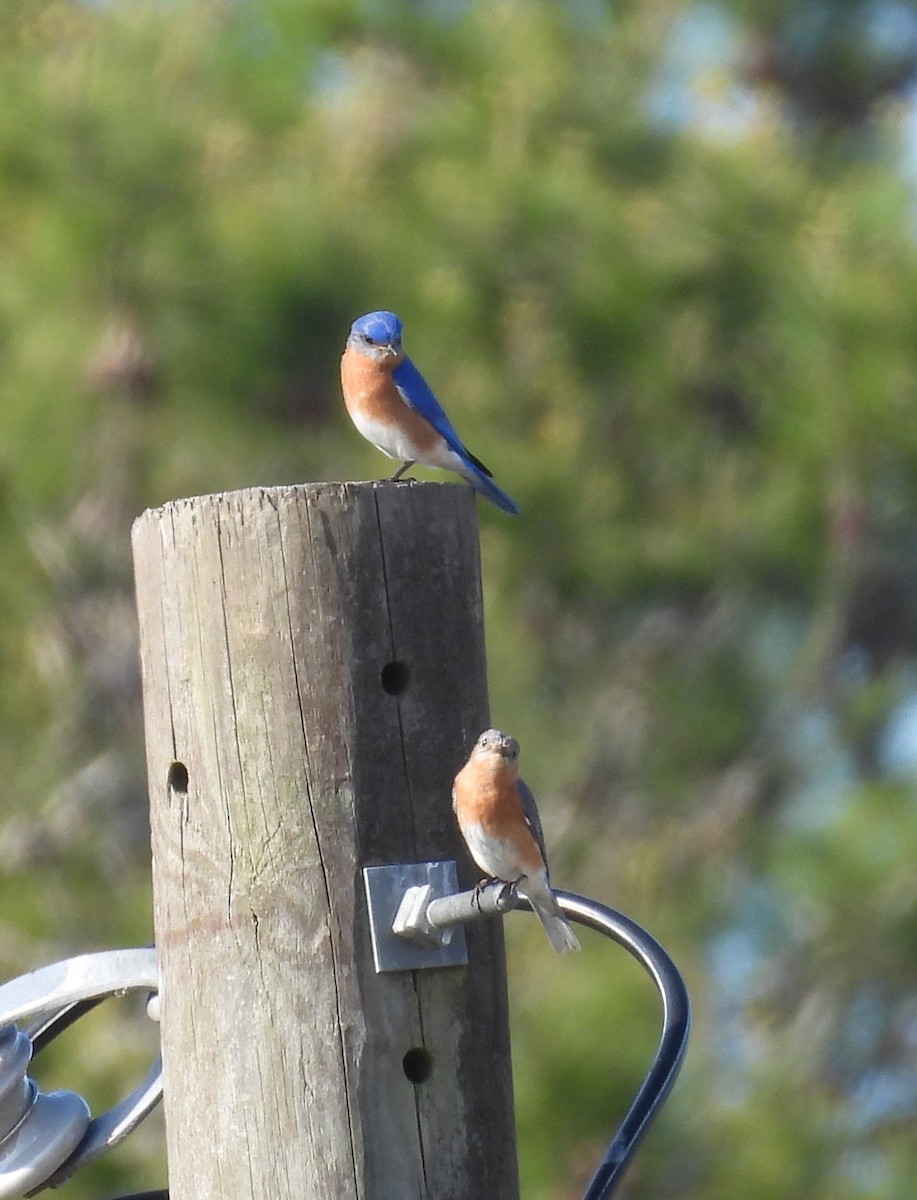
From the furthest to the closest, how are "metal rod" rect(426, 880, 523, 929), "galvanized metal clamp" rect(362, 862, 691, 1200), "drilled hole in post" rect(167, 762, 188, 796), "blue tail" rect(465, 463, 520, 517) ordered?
"blue tail" rect(465, 463, 520, 517) < "drilled hole in post" rect(167, 762, 188, 796) < "galvanized metal clamp" rect(362, 862, 691, 1200) < "metal rod" rect(426, 880, 523, 929)

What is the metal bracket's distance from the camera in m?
2.68

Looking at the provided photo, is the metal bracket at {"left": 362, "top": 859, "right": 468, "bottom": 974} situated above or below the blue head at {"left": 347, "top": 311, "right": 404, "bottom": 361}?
below

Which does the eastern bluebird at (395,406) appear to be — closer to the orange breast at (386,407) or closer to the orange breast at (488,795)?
the orange breast at (386,407)

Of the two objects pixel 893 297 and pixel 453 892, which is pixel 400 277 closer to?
pixel 893 297

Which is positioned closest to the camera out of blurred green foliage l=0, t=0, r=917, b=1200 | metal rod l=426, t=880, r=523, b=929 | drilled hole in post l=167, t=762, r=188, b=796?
metal rod l=426, t=880, r=523, b=929

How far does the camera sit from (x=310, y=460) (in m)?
7.59

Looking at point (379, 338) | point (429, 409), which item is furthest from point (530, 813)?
point (379, 338)

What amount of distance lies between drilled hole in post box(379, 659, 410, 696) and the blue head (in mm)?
1922

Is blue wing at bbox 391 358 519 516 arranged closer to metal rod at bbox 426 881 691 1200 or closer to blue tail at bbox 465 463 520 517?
blue tail at bbox 465 463 520 517

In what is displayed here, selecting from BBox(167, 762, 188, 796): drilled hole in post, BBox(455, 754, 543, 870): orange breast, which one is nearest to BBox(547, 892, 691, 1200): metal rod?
BBox(455, 754, 543, 870): orange breast

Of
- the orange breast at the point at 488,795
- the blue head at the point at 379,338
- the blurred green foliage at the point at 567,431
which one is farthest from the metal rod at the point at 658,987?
the blurred green foliage at the point at 567,431

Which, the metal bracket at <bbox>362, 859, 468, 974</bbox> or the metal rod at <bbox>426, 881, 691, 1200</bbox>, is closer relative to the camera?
the metal rod at <bbox>426, 881, 691, 1200</bbox>

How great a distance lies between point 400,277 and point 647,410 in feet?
4.15

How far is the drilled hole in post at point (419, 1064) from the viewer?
271 cm
